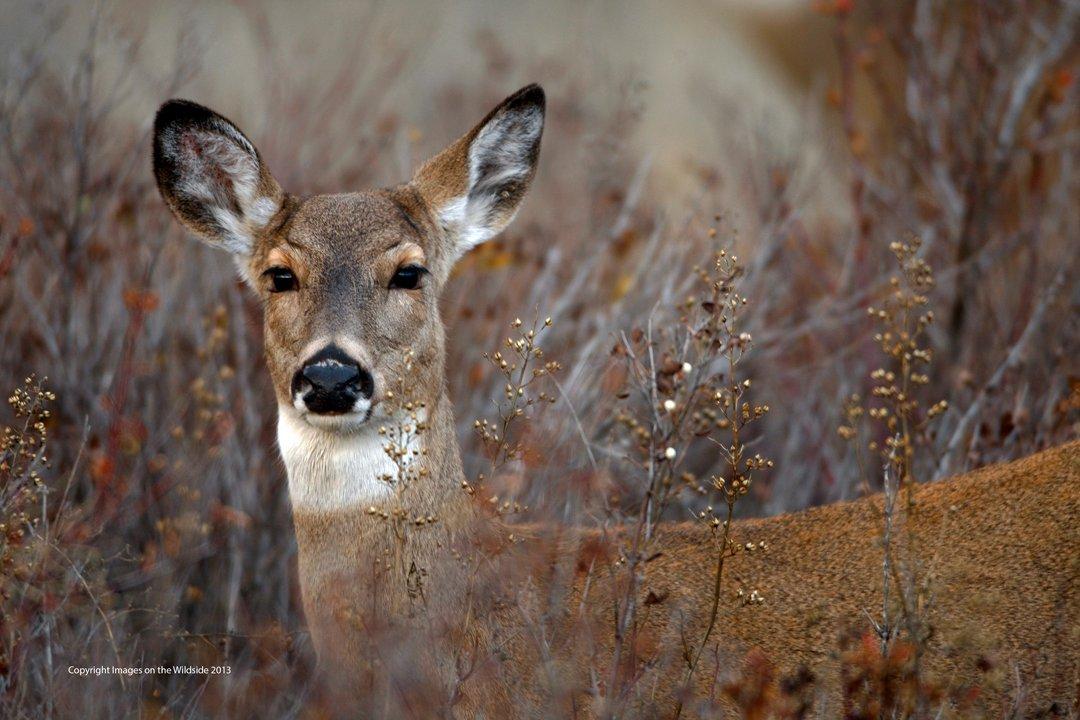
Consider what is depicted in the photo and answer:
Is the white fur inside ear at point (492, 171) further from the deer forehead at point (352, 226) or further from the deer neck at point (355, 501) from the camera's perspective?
the deer neck at point (355, 501)

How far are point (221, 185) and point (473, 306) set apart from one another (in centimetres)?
275

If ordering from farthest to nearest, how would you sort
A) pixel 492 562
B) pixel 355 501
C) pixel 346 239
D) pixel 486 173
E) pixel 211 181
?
1. pixel 486 173
2. pixel 211 181
3. pixel 346 239
4. pixel 355 501
5. pixel 492 562

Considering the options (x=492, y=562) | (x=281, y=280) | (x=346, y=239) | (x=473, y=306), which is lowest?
(x=492, y=562)

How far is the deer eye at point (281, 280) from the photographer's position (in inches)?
186

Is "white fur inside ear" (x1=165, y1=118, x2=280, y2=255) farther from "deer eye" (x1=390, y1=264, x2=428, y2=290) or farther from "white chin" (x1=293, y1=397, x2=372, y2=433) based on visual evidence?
"white chin" (x1=293, y1=397, x2=372, y2=433)

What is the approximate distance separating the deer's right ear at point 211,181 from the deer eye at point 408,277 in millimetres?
660

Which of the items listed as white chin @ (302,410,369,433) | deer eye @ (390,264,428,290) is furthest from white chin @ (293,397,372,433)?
deer eye @ (390,264,428,290)

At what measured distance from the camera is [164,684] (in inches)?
192

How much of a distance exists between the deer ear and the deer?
1.13ft

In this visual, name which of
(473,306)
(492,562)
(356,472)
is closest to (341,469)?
(356,472)

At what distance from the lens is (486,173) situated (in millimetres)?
5324

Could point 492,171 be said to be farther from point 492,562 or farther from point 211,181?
point 492,562
